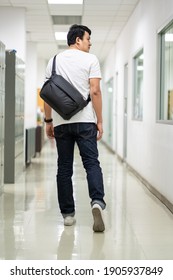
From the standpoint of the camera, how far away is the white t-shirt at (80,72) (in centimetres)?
433

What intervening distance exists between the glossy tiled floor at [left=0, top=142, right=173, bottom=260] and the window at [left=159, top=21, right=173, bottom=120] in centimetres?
119

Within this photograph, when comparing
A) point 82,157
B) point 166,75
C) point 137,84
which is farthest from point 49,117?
point 137,84

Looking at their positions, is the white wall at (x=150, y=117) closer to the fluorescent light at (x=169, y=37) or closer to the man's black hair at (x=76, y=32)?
the fluorescent light at (x=169, y=37)

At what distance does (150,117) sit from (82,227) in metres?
3.22

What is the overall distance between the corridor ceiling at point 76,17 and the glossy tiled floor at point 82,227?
11.9 feet

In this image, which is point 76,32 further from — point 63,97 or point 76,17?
point 76,17

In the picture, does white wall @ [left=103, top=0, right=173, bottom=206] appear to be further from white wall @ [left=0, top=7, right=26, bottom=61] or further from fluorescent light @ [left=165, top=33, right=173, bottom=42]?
white wall @ [left=0, top=7, right=26, bottom=61]

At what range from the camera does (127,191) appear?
22.5ft

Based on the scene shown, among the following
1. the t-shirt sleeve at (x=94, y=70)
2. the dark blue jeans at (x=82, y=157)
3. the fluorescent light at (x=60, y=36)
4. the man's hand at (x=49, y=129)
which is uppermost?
the fluorescent light at (x=60, y=36)

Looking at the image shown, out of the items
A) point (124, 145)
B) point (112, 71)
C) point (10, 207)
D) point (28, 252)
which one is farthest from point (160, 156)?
point (112, 71)

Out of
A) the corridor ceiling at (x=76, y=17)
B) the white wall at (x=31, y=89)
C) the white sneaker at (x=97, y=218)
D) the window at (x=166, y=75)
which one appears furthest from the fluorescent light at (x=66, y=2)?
the white sneaker at (x=97, y=218)

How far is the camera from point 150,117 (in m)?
7.32

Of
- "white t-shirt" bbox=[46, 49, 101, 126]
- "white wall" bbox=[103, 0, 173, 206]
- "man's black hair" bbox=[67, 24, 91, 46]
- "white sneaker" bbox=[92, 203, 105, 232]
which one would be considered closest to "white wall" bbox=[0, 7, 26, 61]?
"white wall" bbox=[103, 0, 173, 206]
